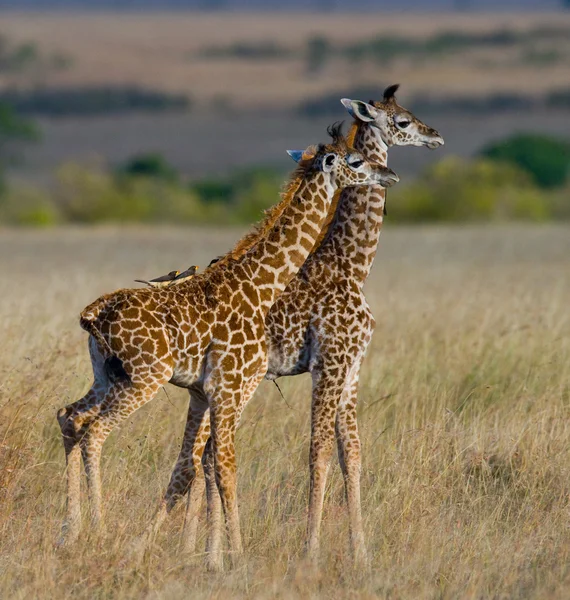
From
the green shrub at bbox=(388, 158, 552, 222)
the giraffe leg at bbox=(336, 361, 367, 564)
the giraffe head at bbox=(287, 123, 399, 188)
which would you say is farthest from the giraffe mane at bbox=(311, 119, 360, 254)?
the green shrub at bbox=(388, 158, 552, 222)

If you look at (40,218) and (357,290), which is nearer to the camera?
(357,290)

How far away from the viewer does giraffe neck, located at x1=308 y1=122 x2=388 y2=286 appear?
799 centimetres

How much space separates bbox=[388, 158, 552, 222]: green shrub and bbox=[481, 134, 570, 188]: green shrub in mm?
13493

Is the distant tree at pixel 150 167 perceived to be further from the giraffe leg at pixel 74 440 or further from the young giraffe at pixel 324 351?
the giraffe leg at pixel 74 440

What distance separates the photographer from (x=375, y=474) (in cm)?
843

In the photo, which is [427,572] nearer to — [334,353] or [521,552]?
[521,552]

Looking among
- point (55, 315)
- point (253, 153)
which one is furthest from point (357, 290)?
point (253, 153)

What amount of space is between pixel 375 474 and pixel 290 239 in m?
1.87

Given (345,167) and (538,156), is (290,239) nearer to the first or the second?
(345,167)

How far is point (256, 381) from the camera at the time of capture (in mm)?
7230

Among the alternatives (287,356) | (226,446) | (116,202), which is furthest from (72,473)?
(116,202)

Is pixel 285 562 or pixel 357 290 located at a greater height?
pixel 357 290

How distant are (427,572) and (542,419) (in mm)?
2757

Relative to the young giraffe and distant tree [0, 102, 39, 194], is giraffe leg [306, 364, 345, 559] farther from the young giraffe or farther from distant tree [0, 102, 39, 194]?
distant tree [0, 102, 39, 194]
